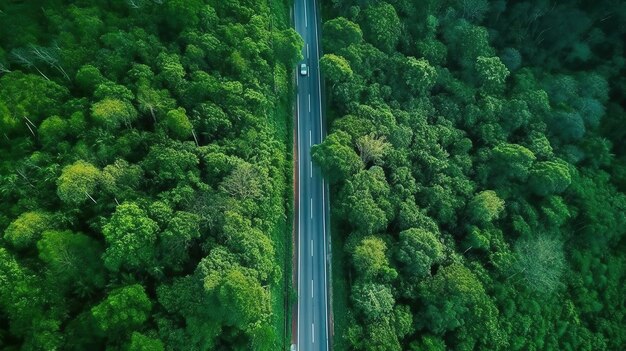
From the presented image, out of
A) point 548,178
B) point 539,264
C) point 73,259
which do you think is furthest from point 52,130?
point 548,178

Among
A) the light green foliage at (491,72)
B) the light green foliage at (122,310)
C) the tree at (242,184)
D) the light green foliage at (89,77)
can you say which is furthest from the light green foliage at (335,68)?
the light green foliage at (122,310)

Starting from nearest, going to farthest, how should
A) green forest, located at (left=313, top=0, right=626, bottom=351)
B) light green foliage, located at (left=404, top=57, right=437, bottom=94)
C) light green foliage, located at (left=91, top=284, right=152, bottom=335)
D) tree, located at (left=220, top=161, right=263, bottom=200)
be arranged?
light green foliage, located at (left=91, top=284, right=152, bottom=335) < tree, located at (left=220, top=161, right=263, bottom=200) < green forest, located at (left=313, top=0, right=626, bottom=351) < light green foliage, located at (left=404, top=57, right=437, bottom=94)

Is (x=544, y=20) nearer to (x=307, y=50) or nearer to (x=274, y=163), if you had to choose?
(x=307, y=50)

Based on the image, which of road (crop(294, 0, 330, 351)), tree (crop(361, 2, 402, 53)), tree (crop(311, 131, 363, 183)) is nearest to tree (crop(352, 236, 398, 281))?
road (crop(294, 0, 330, 351))

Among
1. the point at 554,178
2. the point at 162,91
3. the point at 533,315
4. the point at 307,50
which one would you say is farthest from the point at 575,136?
the point at 162,91

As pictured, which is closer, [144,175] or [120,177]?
[120,177]

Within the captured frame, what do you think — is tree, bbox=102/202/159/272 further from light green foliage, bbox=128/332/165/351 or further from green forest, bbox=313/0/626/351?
green forest, bbox=313/0/626/351

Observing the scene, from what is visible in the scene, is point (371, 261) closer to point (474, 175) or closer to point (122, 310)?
point (474, 175)
